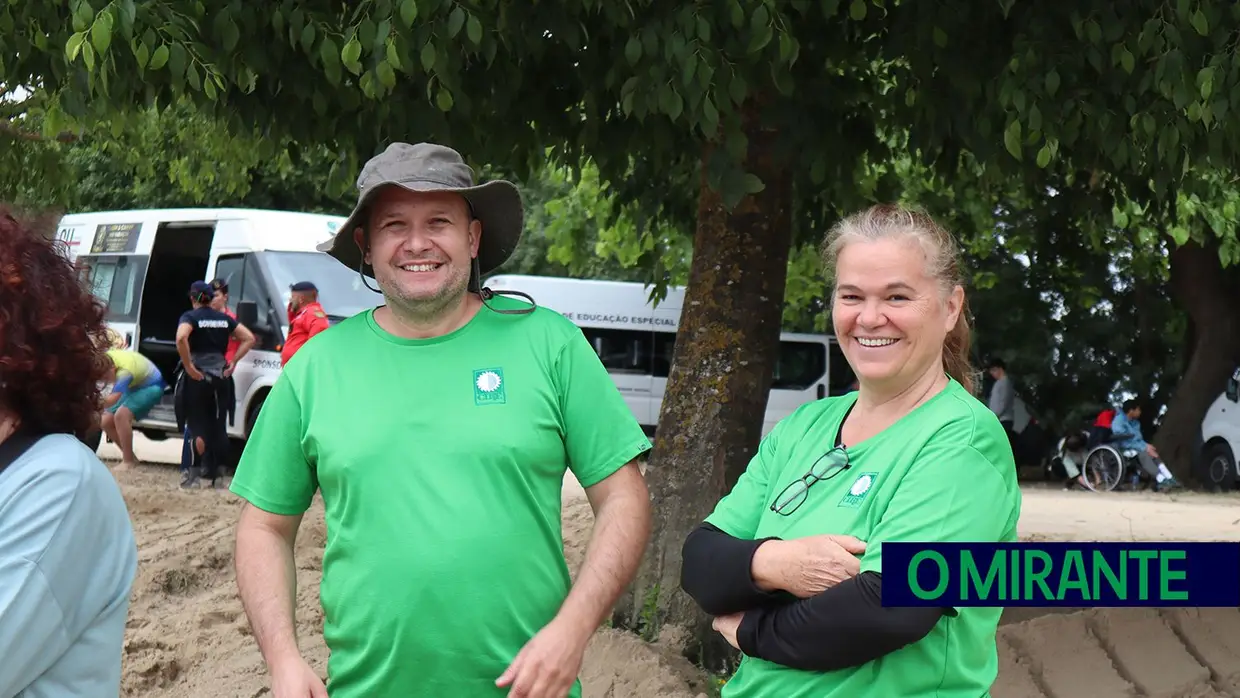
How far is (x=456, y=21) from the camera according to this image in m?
4.45

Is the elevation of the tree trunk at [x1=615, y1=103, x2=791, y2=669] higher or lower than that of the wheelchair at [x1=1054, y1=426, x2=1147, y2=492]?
higher

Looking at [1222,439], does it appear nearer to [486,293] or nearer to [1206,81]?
[1206,81]

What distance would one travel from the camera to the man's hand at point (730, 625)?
2.78 metres

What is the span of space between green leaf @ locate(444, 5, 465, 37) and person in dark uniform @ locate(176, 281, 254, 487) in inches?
327

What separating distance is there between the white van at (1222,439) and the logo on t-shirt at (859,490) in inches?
713

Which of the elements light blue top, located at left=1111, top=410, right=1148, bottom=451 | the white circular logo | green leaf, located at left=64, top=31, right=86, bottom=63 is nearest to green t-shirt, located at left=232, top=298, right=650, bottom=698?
the white circular logo

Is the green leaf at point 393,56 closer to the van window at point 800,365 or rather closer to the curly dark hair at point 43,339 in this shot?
the curly dark hair at point 43,339

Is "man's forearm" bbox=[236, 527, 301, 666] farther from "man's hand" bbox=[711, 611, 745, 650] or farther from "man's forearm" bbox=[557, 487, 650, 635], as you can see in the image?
"man's hand" bbox=[711, 611, 745, 650]

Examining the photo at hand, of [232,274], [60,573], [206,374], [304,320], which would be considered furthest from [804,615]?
[232,274]

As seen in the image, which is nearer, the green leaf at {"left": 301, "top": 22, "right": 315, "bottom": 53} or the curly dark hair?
the curly dark hair

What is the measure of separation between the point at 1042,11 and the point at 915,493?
11.0 feet

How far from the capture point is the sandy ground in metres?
5.65

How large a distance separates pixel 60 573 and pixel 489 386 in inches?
39.4

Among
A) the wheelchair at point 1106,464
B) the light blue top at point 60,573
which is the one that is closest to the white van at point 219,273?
the wheelchair at point 1106,464
